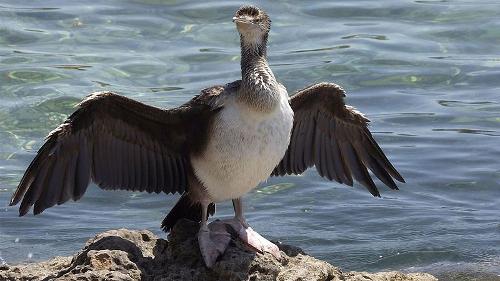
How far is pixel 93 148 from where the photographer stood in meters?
8.05

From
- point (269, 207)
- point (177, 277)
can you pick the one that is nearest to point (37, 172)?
point (177, 277)

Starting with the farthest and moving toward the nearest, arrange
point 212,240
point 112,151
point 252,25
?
1. point 112,151
2. point 252,25
3. point 212,240

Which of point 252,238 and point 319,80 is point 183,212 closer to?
point 252,238

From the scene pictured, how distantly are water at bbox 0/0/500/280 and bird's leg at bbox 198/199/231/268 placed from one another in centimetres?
205

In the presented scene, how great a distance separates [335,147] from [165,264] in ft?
7.28

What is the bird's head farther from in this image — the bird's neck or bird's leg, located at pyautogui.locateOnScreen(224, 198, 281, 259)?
bird's leg, located at pyautogui.locateOnScreen(224, 198, 281, 259)

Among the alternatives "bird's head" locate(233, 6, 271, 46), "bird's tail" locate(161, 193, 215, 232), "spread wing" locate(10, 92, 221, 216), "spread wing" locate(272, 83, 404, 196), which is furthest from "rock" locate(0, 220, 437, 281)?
"spread wing" locate(272, 83, 404, 196)

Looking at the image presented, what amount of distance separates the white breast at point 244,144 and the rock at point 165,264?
0.44 m

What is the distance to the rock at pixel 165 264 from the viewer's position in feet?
22.7

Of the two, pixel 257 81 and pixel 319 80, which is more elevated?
pixel 257 81

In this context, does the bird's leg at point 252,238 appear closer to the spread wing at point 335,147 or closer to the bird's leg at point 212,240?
the bird's leg at point 212,240

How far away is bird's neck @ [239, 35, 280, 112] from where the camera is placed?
295 inches

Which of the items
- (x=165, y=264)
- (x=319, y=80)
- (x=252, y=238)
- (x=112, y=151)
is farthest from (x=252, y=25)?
(x=319, y=80)

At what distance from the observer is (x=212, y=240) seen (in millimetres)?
7266
